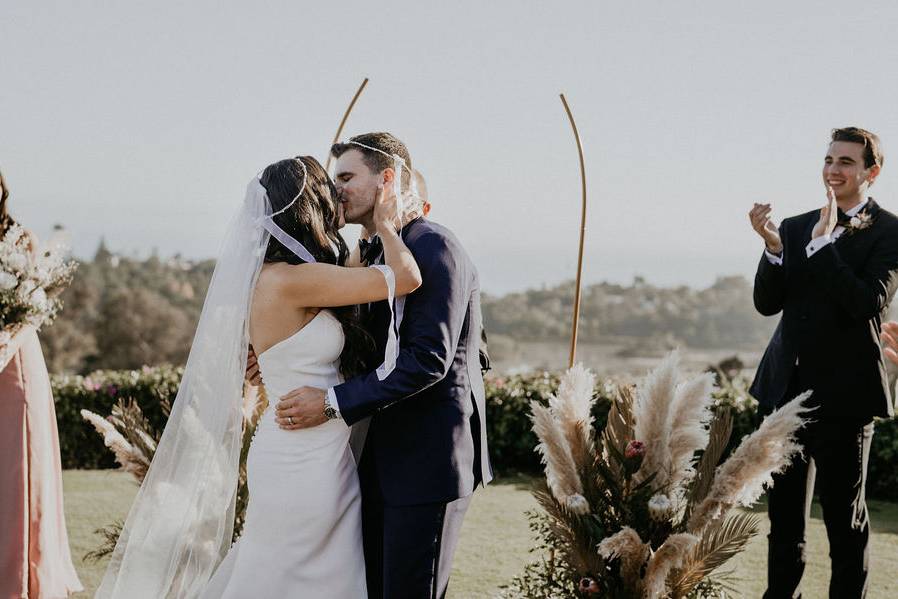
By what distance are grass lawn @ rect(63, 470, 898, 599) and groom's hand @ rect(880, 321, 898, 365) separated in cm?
126

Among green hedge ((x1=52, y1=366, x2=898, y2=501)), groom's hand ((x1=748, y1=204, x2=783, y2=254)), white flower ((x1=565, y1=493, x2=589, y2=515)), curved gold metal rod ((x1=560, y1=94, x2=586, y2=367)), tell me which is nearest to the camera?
white flower ((x1=565, y1=493, x2=589, y2=515))

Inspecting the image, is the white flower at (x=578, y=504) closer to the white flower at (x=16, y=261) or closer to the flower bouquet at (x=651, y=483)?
the flower bouquet at (x=651, y=483)

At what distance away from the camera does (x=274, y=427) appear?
Answer: 3.42 m

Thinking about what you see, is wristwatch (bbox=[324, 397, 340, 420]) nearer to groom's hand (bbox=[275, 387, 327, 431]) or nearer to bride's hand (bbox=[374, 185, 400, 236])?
groom's hand (bbox=[275, 387, 327, 431])

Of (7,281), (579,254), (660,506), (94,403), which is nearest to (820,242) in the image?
(579,254)

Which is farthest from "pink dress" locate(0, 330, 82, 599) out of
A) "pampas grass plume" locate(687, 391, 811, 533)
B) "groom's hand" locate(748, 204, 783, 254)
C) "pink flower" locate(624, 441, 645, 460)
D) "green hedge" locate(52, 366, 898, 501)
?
"green hedge" locate(52, 366, 898, 501)

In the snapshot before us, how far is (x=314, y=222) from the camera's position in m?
3.37

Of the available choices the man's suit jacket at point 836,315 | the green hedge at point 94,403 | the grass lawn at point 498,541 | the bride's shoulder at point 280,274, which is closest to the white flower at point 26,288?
the grass lawn at point 498,541

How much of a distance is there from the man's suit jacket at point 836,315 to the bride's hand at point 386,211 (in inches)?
75.9

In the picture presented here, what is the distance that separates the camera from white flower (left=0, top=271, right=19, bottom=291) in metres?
4.63

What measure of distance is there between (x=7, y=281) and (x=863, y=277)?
4220 mm

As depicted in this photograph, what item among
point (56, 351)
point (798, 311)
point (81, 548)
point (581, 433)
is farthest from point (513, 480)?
point (56, 351)

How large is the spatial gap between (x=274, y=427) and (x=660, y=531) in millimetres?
1474

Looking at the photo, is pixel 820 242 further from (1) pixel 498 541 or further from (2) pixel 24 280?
(2) pixel 24 280
